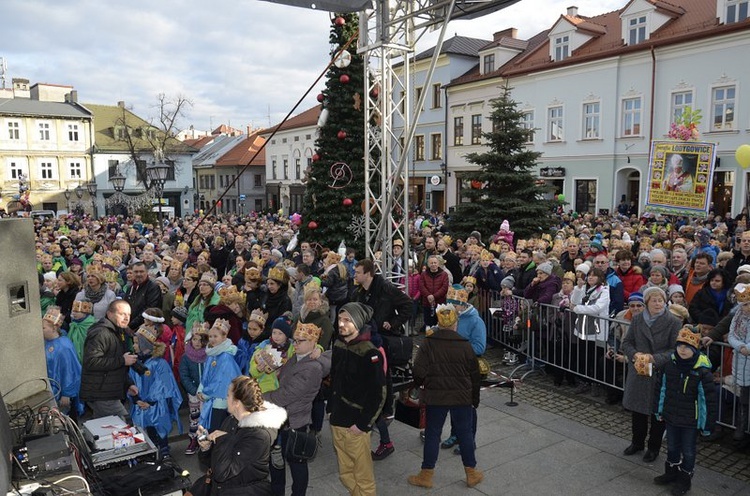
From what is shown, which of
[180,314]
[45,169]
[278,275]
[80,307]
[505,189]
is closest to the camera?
[80,307]

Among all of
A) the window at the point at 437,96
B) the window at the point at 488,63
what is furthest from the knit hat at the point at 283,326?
the window at the point at 437,96

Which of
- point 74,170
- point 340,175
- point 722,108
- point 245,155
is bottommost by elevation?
point 340,175

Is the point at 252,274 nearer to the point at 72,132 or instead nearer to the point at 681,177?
the point at 681,177

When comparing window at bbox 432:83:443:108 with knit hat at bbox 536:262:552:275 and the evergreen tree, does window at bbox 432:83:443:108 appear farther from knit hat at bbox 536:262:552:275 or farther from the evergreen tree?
knit hat at bbox 536:262:552:275

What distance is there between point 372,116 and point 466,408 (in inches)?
264

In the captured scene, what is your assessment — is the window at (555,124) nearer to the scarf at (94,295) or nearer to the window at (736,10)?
the window at (736,10)

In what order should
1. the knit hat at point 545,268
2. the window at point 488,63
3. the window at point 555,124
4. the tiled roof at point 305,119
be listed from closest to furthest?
the knit hat at point 545,268, the window at point 555,124, the window at point 488,63, the tiled roof at point 305,119

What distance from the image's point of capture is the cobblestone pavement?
5781mm

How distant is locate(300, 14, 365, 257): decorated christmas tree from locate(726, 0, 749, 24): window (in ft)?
62.6

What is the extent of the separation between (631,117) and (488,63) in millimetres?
10639

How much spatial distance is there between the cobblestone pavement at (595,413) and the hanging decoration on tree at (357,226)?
5.04 metres

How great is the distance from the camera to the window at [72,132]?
5391 centimetres

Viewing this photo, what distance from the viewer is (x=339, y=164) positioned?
13359mm

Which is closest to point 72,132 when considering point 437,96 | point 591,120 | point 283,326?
point 437,96
